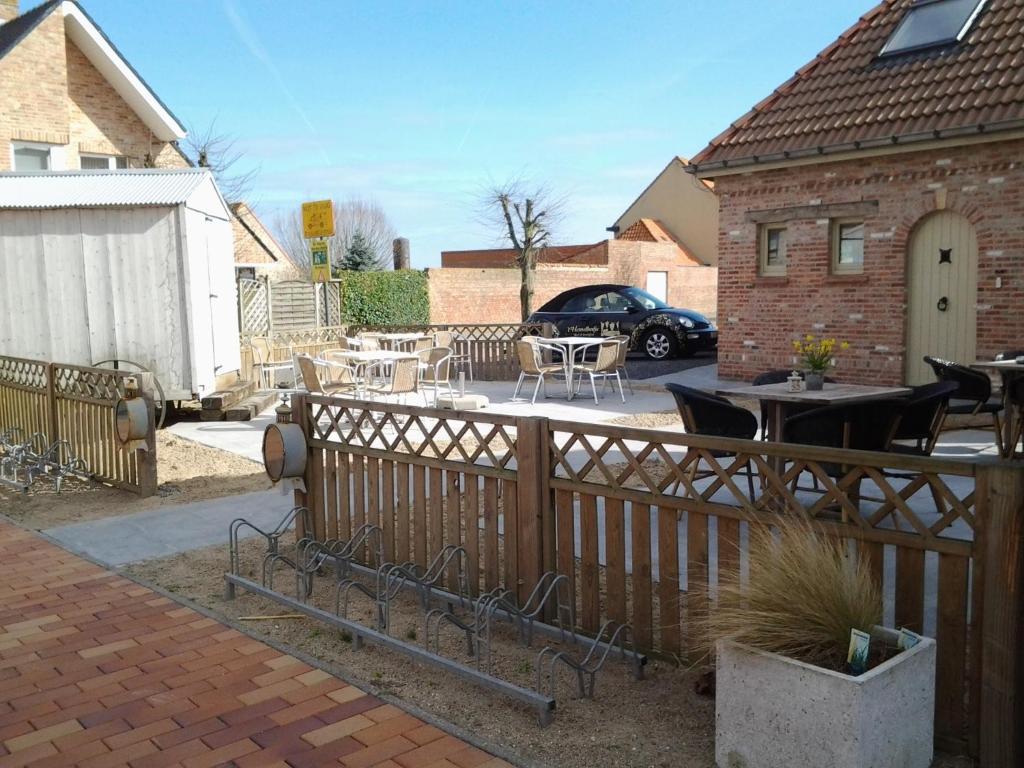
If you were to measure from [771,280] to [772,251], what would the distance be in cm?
55

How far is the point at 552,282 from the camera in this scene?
3166cm

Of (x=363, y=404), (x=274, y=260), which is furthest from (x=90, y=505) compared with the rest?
(x=274, y=260)

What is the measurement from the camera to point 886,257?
12180mm

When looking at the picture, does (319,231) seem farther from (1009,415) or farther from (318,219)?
(1009,415)

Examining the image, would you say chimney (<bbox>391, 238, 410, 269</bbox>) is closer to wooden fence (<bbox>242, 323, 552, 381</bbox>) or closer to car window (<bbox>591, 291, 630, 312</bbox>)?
car window (<bbox>591, 291, 630, 312</bbox>)

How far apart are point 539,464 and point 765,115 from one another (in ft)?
36.4

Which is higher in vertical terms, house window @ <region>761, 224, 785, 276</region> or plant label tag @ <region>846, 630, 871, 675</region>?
house window @ <region>761, 224, 785, 276</region>

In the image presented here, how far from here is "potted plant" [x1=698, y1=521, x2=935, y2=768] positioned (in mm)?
2723

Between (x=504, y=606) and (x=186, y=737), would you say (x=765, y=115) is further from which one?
(x=186, y=737)

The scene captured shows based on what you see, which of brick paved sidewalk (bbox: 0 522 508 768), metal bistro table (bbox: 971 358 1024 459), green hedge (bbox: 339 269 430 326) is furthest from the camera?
green hedge (bbox: 339 269 430 326)

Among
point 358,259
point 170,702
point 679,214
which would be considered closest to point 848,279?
point 170,702

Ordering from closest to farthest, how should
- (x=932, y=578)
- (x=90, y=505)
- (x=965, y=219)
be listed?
(x=932, y=578) < (x=90, y=505) < (x=965, y=219)

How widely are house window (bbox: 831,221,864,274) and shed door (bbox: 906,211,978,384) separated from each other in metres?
0.83

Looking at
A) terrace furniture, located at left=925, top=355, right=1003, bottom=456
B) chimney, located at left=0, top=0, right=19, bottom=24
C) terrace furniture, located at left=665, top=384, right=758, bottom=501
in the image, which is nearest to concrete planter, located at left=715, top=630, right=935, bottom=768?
terrace furniture, located at left=665, top=384, right=758, bottom=501
